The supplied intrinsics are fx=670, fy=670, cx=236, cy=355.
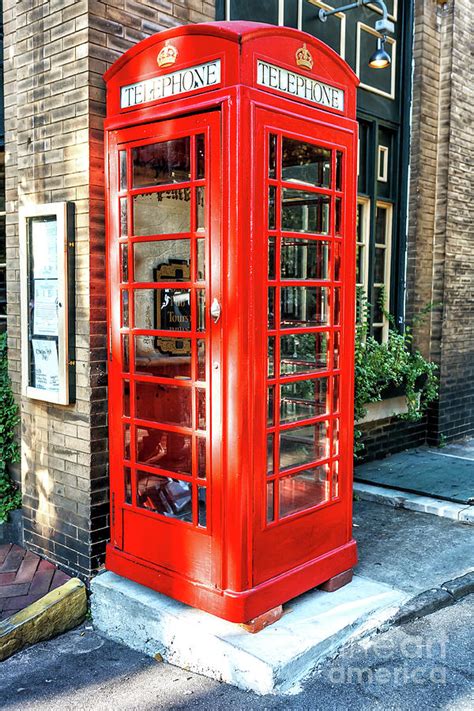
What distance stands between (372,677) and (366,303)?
13.0 feet

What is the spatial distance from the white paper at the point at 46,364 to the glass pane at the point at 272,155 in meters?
1.77

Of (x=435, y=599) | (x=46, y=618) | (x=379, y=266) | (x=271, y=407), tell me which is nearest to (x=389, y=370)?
(x=379, y=266)

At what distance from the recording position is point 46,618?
Answer: 3.89m

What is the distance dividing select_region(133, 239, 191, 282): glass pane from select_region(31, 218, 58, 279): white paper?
642mm

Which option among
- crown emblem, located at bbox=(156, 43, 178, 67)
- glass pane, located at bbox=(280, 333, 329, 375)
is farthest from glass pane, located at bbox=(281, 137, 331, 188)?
glass pane, located at bbox=(280, 333, 329, 375)

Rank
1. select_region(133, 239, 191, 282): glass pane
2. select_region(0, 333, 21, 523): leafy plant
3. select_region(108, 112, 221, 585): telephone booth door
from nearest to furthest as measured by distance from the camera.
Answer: select_region(108, 112, 221, 585): telephone booth door → select_region(133, 239, 191, 282): glass pane → select_region(0, 333, 21, 523): leafy plant

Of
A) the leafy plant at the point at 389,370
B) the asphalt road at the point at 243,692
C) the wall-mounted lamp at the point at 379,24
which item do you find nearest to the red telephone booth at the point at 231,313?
the asphalt road at the point at 243,692

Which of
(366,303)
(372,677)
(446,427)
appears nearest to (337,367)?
(372,677)

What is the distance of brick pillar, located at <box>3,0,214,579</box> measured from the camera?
13.2ft

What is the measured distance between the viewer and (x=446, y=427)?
8.09 m

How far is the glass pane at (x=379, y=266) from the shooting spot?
731 cm

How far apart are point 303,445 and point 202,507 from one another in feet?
2.24

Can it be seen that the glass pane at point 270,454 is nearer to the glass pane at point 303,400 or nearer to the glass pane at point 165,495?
the glass pane at point 303,400

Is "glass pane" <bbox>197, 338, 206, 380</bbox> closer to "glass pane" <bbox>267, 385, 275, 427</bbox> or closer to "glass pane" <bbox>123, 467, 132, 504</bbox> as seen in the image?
"glass pane" <bbox>267, 385, 275, 427</bbox>
